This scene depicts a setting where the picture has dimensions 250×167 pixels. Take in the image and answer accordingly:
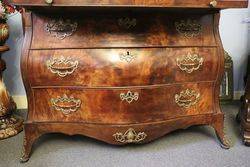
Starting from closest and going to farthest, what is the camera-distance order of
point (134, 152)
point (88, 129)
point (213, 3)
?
point (213, 3) < point (88, 129) < point (134, 152)

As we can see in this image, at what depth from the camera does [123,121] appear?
4.73 ft

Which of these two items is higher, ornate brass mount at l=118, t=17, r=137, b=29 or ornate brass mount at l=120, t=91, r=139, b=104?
ornate brass mount at l=118, t=17, r=137, b=29

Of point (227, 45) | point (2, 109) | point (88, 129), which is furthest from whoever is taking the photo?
point (227, 45)

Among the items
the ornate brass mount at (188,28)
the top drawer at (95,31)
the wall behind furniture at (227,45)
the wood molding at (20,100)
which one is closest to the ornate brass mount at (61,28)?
the top drawer at (95,31)

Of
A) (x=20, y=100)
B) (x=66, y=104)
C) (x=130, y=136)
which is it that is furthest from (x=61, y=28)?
(x=20, y=100)

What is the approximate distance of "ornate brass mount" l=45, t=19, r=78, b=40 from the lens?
1.34 metres

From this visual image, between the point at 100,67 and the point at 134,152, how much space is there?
566 mm

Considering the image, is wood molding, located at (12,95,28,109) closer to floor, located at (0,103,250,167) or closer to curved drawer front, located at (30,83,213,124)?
floor, located at (0,103,250,167)

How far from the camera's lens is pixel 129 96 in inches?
55.2

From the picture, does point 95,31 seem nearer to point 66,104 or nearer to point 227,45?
point 66,104

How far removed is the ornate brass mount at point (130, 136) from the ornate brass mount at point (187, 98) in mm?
271

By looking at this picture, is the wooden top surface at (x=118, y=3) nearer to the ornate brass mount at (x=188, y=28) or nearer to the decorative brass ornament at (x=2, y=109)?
the ornate brass mount at (x=188, y=28)

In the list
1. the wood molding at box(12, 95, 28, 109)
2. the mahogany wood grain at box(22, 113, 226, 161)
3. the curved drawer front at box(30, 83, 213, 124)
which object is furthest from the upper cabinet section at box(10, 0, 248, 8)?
Result: the wood molding at box(12, 95, 28, 109)

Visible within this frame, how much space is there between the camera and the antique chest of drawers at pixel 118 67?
1.35m
